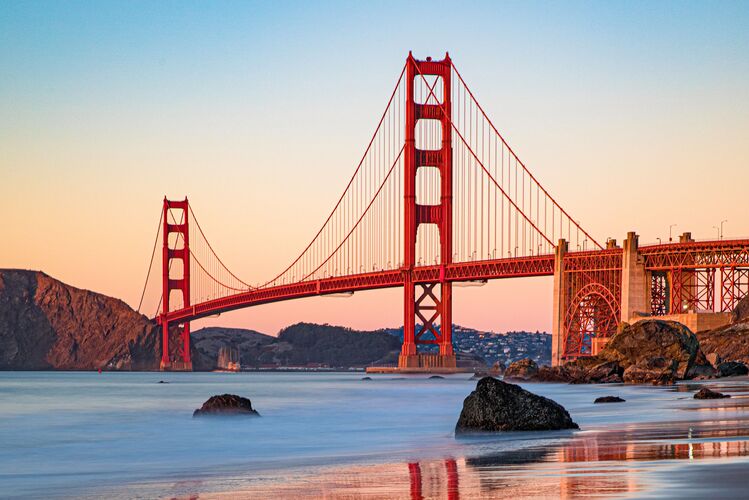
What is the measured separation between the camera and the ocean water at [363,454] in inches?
424

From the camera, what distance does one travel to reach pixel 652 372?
42281 mm

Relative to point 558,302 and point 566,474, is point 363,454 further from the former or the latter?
point 558,302

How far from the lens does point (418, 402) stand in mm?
37188

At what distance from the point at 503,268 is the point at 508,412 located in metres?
58.4

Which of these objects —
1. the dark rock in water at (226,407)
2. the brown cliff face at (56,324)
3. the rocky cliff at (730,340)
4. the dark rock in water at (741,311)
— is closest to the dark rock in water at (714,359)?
the rocky cliff at (730,340)

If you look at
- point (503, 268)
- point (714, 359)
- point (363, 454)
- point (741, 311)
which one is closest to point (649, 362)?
point (714, 359)

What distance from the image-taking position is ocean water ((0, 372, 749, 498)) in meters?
10.8

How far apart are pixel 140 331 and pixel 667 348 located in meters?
116

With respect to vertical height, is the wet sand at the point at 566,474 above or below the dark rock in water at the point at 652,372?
below

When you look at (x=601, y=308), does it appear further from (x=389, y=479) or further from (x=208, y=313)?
(x=389, y=479)

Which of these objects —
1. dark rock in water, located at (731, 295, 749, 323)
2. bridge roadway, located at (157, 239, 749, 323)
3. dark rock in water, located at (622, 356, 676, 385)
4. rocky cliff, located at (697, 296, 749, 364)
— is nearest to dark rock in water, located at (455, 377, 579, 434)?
dark rock in water, located at (622, 356, 676, 385)

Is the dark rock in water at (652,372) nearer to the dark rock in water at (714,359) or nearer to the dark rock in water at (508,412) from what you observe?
the dark rock in water at (714,359)

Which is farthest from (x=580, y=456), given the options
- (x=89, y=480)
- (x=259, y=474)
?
(x=89, y=480)

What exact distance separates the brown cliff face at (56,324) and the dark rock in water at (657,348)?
116 m
